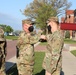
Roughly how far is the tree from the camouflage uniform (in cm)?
5567

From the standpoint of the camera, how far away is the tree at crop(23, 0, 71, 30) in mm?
64188

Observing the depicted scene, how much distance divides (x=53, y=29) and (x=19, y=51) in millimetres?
1287

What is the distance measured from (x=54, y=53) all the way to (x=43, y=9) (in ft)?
193

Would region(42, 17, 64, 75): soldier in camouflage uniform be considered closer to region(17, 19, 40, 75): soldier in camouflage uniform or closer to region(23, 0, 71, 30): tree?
region(17, 19, 40, 75): soldier in camouflage uniform

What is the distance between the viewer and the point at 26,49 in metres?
7.59

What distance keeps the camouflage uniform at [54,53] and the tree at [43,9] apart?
55668 millimetres

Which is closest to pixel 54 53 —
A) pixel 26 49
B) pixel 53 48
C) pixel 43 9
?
pixel 53 48

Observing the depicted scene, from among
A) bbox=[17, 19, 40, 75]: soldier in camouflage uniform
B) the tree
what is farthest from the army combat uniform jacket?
the tree

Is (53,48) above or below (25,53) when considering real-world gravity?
above

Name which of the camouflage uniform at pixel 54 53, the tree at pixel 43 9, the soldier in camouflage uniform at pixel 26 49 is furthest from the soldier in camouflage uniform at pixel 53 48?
the tree at pixel 43 9

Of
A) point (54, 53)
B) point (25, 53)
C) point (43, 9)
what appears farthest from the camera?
point (43, 9)

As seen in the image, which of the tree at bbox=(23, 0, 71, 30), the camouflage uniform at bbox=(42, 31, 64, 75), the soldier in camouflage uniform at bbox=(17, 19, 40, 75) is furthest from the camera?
the tree at bbox=(23, 0, 71, 30)

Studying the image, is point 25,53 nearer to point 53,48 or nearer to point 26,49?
point 26,49

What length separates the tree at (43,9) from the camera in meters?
64.2
